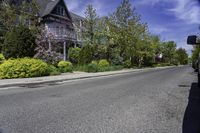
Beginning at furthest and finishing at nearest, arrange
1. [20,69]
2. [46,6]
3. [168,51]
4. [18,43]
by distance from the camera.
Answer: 1. [168,51]
2. [46,6]
3. [18,43]
4. [20,69]

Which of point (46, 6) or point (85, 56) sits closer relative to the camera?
point (85, 56)

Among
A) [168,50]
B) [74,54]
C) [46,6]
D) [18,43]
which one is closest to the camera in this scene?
[18,43]

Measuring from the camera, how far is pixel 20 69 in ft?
76.6

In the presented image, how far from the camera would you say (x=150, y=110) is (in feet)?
29.5

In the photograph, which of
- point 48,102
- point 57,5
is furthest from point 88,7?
point 48,102

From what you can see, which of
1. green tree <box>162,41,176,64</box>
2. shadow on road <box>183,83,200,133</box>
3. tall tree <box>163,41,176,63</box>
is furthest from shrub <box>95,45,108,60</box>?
tall tree <box>163,41,176,63</box>

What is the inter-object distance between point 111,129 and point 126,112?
7.10 ft

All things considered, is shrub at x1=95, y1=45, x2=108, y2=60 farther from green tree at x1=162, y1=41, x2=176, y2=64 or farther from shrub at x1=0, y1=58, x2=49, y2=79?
green tree at x1=162, y1=41, x2=176, y2=64

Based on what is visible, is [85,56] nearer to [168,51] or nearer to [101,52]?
[101,52]

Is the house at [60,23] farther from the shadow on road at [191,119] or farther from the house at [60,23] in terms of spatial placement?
the shadow on road at [191,119]

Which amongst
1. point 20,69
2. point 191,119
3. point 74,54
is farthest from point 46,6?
point 191,119

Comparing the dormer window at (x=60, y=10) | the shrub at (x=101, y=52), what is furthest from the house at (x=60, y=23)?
the shrub at (x=101, y=52)

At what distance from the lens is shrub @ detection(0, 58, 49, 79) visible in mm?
22797

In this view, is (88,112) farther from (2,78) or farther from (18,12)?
(18,12)
